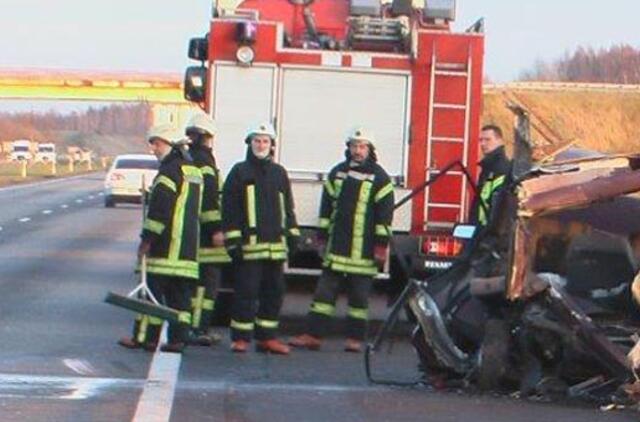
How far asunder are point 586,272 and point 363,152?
297 centimetres

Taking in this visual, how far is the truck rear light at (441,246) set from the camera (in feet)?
48.3

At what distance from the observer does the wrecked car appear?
10.1 m

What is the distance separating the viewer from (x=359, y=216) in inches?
521

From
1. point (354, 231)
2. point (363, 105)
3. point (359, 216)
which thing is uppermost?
point (363, 105)

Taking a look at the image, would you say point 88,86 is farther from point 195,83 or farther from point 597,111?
point 195,83

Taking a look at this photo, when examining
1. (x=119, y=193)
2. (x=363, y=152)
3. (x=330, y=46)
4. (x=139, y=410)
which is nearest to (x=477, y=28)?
(x=330, y=46)

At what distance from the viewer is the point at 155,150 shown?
A: 13195 millimetres

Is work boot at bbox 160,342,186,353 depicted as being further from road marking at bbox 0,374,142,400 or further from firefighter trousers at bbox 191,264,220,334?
road marking at bbox 0,374,142,400

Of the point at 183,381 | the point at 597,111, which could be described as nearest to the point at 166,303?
the point at 183,381

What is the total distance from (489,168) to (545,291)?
3.62 metres

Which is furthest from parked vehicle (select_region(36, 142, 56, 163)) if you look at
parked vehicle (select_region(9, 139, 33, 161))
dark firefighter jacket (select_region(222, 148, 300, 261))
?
dark firefighter jacket (select_region(222, 148, 300, 261))

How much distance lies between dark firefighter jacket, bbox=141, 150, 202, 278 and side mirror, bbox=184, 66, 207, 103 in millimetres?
2657

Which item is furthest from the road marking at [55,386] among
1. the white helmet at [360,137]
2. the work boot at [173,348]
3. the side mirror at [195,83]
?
the side mirror at [195,83]

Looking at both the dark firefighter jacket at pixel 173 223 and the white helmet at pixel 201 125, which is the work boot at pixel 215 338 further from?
the white helmet at pixel 201 125
